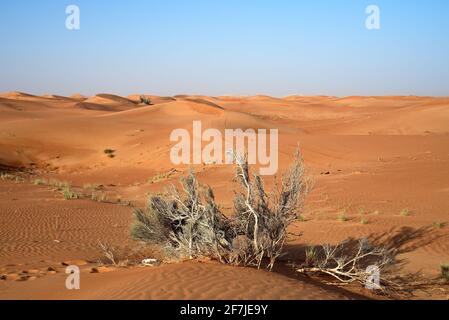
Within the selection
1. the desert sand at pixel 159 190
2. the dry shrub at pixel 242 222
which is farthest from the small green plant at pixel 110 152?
the dry shrub at pixel 242 222

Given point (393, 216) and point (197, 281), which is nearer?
point (197, 281)

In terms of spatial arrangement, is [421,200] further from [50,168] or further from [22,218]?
[50,168]

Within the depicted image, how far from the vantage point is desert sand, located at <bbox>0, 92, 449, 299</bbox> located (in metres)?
5.55

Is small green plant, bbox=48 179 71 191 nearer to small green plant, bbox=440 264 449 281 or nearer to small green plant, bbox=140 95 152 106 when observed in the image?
small green plant, bbox=440 264 449 281

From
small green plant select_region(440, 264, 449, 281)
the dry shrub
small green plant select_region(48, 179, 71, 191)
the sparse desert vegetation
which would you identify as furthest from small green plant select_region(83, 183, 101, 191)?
small green plant select_region(440, 264, 449, 281)

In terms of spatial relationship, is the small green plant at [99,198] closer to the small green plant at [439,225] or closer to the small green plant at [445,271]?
the small green plant at [439,225]

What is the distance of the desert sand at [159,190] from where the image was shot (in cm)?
555

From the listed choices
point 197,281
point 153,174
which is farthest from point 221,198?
point 197,281
